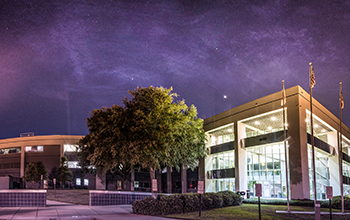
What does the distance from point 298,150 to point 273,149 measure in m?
6.07

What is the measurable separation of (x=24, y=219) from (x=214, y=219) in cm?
942

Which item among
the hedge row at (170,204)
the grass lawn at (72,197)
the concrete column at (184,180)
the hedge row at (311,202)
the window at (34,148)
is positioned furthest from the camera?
the window at (34,148)

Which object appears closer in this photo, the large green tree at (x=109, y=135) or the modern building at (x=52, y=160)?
the large green tree at (x=109, y=135)

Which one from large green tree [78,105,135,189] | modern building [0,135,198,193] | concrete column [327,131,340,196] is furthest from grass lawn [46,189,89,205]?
concrete column [327,131,340,196]

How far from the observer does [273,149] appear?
37531 mm

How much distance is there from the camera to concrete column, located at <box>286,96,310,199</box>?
30578 mm

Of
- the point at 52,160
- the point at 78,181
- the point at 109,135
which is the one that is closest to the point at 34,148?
the point at 52,160

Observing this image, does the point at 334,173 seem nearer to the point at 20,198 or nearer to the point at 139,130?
the point at 139,130

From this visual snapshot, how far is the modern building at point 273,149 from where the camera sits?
31891 millimetres

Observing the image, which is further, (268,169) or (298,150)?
(268,169)

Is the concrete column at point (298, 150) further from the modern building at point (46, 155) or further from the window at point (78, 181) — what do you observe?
the window at point (78, 181)

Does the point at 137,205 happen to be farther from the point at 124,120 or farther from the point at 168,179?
the point at 168,179

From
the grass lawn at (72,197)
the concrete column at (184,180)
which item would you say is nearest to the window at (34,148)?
the grass lawn at (72,197)

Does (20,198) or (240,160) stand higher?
(240,160)
